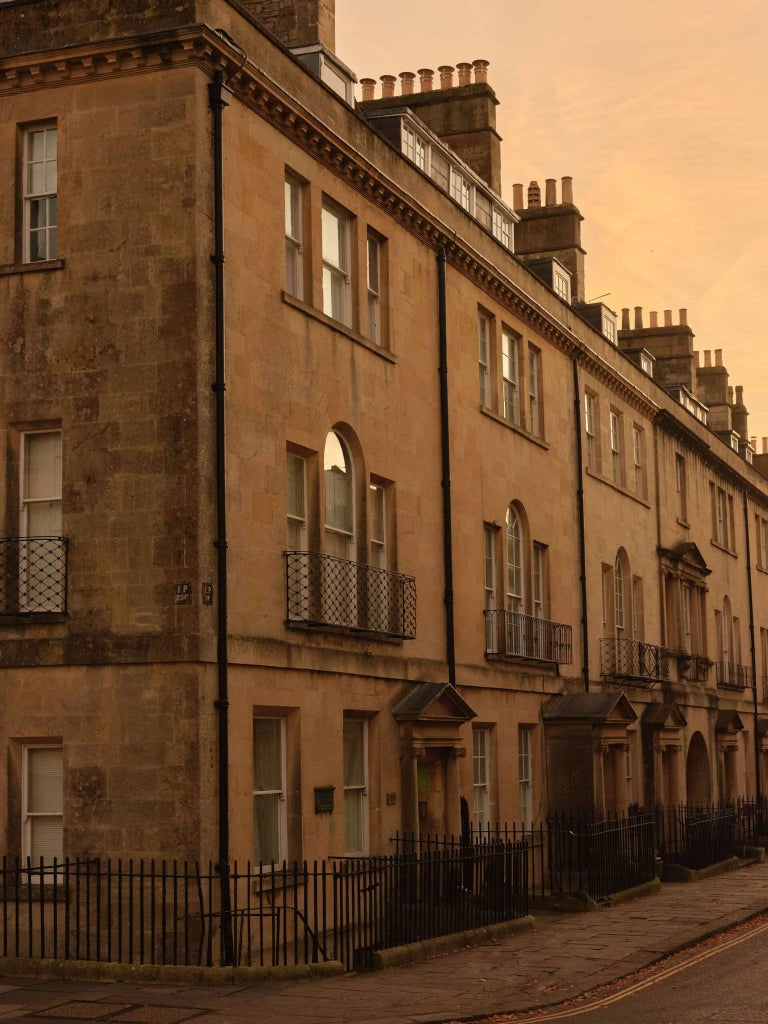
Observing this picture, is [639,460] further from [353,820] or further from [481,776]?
[353,820]

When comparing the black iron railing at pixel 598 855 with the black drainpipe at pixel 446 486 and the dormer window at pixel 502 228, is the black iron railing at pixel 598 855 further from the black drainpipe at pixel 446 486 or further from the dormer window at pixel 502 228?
the dormer window at pixel 502 228

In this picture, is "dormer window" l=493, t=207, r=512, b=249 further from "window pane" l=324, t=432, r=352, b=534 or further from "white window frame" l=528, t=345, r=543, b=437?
"window pane" l=324, t=432, r=352, b=534

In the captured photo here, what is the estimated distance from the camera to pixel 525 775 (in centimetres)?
2602

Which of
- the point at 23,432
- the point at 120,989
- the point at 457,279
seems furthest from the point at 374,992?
the point at 457,279

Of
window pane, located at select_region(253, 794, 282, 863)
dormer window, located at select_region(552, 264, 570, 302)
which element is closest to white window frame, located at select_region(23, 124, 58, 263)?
window pane, located at select_region(253, 794, 282, 863)

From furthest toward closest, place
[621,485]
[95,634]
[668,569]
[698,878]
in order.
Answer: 1. [668,569]
2. [621,485]
3. [698,878]
4. [95,634]

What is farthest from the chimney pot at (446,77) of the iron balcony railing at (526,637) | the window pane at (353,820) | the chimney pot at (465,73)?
the window pane at (353,820)

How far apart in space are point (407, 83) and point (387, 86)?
1.30 feet

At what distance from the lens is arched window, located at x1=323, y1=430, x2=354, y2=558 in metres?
19.1

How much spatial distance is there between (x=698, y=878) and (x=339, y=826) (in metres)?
12.2

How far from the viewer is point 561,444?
94.8 feet

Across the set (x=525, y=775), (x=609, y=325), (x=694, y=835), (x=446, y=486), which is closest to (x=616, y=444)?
(x=609, y=325)

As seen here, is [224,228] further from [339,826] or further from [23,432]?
[339,826]

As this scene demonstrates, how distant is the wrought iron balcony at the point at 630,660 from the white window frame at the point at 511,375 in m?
6.01
